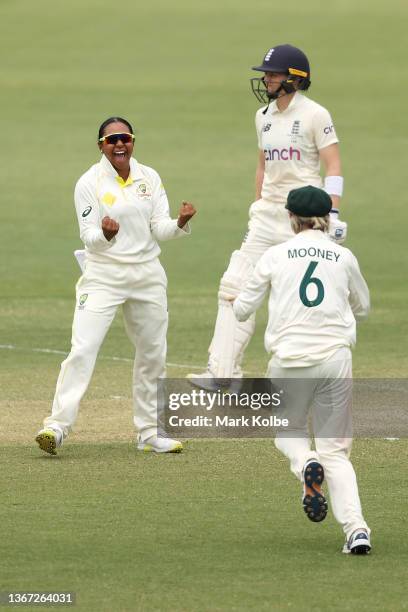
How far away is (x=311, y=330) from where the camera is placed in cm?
764

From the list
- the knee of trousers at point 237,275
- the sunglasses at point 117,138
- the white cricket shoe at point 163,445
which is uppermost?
the knee of trousers at point 237,275

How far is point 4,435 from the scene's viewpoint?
10.6 metres

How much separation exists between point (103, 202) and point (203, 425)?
76.8 inches

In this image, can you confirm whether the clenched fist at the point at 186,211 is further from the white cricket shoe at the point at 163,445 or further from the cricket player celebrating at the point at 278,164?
the cricket player celebrating at the point at 278,164

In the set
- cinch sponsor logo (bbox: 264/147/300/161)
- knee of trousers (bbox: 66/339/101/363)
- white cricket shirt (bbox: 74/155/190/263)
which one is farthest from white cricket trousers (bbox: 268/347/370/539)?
cinch sponsor logo (bbox: 264/147/300/161)

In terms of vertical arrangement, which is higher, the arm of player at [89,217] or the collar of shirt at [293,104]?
the collar of shirt at [293,104]

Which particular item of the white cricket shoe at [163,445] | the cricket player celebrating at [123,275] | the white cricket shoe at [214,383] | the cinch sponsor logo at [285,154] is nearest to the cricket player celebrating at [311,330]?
the cricket player celebrating at [123,275]

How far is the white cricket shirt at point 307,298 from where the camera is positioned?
762cm

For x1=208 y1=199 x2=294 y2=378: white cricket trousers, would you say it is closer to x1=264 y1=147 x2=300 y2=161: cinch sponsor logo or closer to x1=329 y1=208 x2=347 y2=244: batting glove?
x1=264 y1=147 x2=300 y2=161: cinch sponsor logo

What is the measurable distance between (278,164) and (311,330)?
4.23m

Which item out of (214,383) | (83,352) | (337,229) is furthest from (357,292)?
(214,383)

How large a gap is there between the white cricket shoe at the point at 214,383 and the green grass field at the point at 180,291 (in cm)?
64

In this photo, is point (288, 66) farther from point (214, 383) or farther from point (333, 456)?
point (333, 456)

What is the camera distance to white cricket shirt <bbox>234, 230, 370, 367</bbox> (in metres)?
7.62
